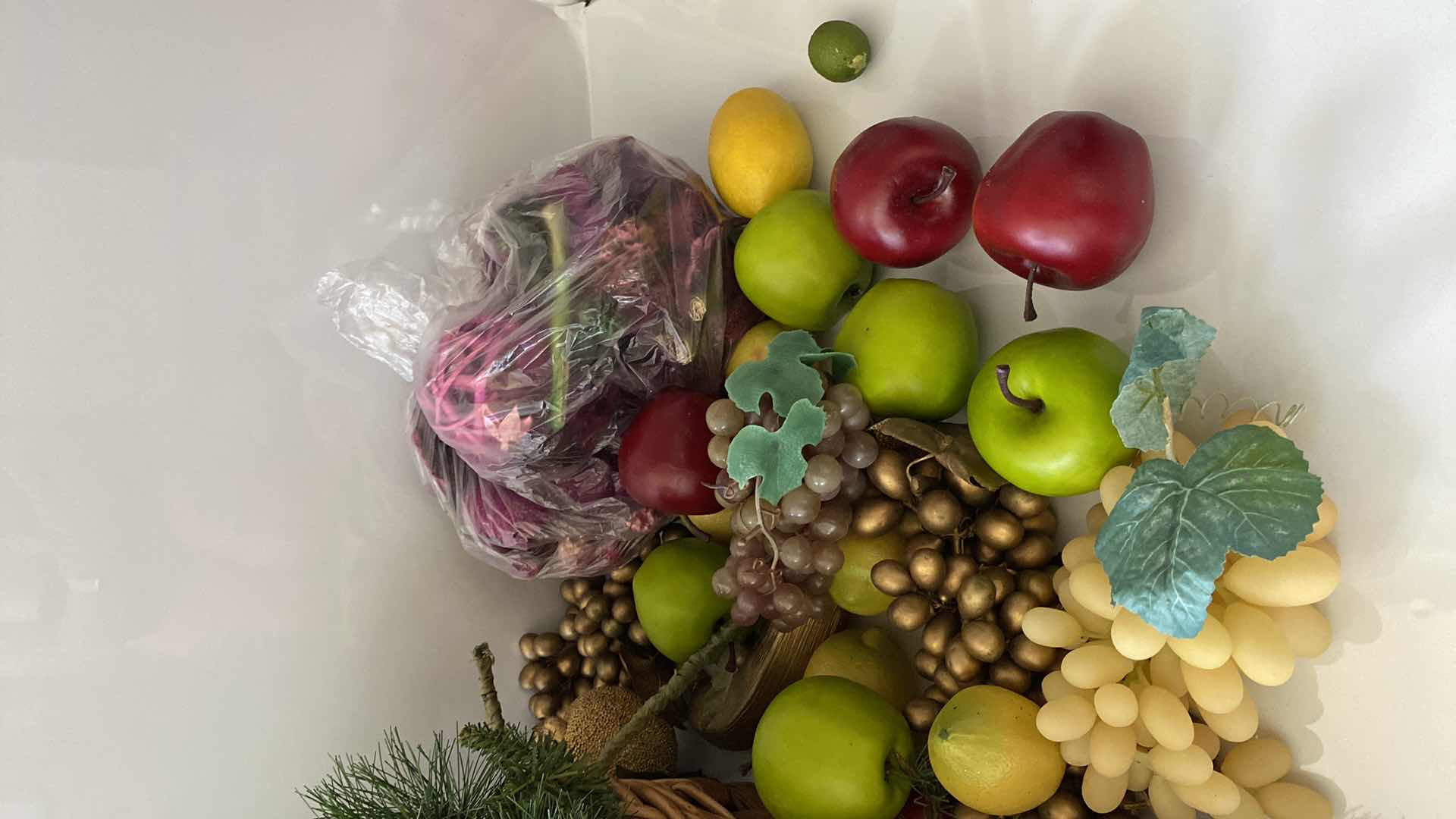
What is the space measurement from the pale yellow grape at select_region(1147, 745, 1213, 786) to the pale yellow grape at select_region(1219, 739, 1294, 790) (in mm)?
41

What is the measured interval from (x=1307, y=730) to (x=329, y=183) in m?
0.93

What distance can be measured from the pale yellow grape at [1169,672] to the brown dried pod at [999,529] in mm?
132

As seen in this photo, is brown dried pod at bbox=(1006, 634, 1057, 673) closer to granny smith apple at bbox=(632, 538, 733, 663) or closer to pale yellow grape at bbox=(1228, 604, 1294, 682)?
pale yellow grape at bbox=(1228, 604, 1294, 682)

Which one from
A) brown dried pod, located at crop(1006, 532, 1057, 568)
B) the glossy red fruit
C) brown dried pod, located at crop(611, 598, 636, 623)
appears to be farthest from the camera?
brown dried pod, located at crop(611, 598, 636, 623)

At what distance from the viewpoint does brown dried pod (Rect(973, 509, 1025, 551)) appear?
2.25ft

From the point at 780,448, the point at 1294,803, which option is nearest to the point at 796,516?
the point at 780,448

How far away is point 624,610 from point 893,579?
355mm

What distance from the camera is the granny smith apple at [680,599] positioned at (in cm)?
86

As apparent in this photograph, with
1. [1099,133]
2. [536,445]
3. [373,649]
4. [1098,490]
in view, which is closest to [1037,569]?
[1098,490]

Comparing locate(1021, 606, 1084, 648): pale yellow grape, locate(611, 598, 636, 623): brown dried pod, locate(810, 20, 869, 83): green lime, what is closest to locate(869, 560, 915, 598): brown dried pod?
locate(1021, 606, 1084, 648): pale yellow grape

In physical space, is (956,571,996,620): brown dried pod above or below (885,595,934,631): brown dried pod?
above

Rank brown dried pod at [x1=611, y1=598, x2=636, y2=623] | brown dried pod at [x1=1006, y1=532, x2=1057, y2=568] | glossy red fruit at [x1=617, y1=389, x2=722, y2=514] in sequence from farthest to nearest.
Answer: brown dried pod at [x1=611, y1=598, x2=636, y2=623]
glossy red fruit at [x1=617, y1=389, x2=722, y2=514]
brown dried pod at [x1=1006, y1=532, x2=1057, y2=568]

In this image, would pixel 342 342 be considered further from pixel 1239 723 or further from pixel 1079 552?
pixel 1239 723

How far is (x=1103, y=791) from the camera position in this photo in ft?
1.97
